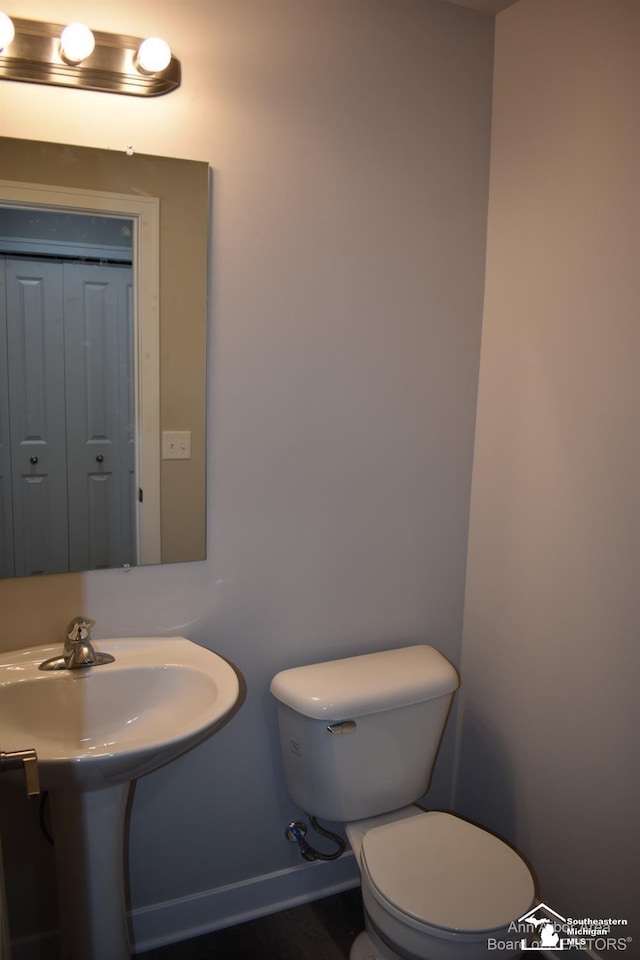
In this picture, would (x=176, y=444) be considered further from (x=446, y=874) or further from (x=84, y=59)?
(x=446, y=874)

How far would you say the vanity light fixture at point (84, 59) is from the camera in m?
1.29

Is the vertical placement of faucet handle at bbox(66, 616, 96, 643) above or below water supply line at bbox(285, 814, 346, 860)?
above

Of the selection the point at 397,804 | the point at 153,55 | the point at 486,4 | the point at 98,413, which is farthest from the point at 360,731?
the point at 486,4

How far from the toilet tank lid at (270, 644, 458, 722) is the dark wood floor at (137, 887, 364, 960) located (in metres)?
0.67

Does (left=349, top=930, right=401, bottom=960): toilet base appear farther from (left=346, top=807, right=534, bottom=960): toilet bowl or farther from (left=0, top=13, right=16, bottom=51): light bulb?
(left=0, top=13, right=16, bottom=51): light bulb

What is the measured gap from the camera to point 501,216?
70.4 inches

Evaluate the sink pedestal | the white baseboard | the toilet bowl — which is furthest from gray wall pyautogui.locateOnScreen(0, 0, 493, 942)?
the toilet bowl

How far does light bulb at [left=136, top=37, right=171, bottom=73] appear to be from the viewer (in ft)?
4.43

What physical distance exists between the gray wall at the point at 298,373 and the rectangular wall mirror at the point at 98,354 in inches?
2.1

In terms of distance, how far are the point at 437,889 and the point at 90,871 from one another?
0.70m

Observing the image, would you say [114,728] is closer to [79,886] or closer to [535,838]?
[79,886]

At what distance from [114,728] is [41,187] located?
114cm

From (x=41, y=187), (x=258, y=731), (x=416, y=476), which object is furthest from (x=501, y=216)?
(x=258, y=731)

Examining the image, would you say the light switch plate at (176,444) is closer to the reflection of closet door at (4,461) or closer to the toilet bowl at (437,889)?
the reflection of closet door at (4,461)
